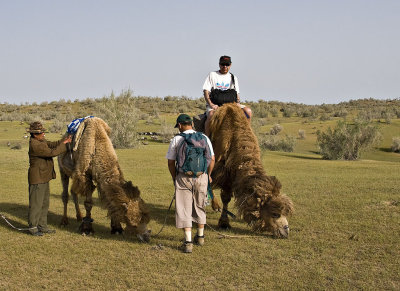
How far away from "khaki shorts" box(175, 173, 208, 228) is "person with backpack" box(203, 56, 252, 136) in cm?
221

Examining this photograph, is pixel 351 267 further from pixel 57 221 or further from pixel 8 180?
pixel 8 180

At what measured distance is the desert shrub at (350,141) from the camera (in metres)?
28.5

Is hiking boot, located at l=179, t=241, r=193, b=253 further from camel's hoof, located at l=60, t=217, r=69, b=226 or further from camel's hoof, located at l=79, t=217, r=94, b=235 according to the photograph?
camel's hoof, located at l=60, t=217, r=69, b=226

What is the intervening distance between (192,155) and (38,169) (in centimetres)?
318

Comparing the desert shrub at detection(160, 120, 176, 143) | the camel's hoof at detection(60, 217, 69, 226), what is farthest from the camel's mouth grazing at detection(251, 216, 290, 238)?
the desert shrub at detection(160, 120, 176, 143)

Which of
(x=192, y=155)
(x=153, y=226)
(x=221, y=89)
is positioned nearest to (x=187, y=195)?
(x=192, y=155)

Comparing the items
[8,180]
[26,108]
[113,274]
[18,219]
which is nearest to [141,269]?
[113,274]

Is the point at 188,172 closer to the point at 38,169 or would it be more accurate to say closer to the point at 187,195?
the point at 187,195

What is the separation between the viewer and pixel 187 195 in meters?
6.66

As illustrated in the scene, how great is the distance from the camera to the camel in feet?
21.9

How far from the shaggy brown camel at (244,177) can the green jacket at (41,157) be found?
3.10 m

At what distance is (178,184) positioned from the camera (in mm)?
6637

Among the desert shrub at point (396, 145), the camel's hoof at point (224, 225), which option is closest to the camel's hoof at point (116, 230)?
the camel's hoof at point (224, 225)

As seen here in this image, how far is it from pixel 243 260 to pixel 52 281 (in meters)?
2.82
